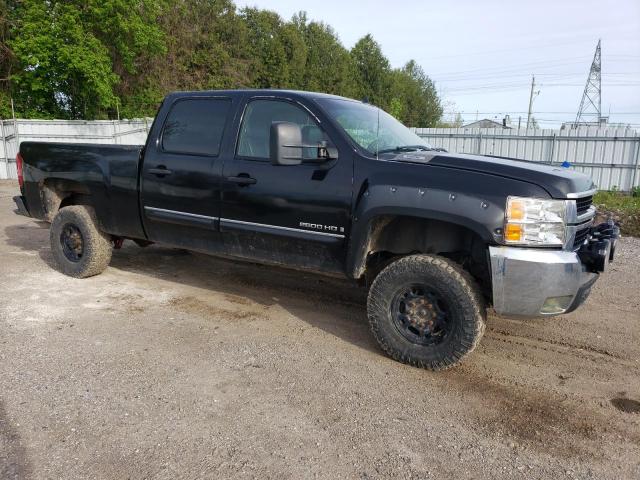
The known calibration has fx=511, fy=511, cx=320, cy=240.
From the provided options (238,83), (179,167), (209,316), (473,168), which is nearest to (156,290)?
(209,316)

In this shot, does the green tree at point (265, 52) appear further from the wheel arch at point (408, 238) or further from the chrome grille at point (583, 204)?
the chrome grille at point (583, 204)

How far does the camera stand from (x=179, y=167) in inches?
184

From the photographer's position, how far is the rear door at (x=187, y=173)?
4.53 meters

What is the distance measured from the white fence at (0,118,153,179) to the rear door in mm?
14327

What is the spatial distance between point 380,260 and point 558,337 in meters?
1.66

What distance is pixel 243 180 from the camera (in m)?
4.29

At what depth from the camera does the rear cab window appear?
458cm

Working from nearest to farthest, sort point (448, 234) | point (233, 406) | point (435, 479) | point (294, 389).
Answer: point (435, 479) → point (233, 406) → point (294, 389) → point (448, 234)

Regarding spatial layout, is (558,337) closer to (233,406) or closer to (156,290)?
(233,406)

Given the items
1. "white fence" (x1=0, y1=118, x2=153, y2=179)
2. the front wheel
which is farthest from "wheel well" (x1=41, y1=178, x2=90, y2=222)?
"white fence" (x1=0, y1=118, x2=153, y2=179)

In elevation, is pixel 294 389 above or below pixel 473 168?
below

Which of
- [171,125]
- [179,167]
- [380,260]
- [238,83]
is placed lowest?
[380,260]

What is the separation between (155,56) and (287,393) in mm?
27882

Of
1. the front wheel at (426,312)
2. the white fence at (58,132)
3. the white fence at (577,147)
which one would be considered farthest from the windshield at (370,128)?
the white fence at (58,132)
